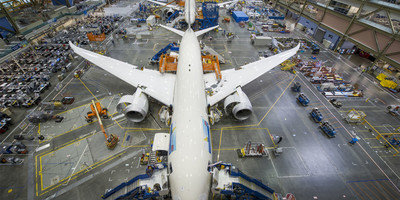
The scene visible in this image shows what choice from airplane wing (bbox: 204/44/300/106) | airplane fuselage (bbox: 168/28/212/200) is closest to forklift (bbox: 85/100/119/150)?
airplane fuselage (bbox: 168/28/212/200)

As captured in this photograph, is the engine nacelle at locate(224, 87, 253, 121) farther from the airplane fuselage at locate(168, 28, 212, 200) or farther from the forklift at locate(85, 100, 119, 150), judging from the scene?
the forklift at locate(85, 100, 119, 150)

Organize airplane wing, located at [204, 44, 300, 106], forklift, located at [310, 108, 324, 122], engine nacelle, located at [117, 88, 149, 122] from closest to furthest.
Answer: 1. engine nacelle, located at [117, 88, 149, 122]
2. airplane wing, located at [204, 44, 300, 106]
3. forklift, located at [310, 108, 324, 122]

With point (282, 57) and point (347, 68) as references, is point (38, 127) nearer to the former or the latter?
point (282, 57)

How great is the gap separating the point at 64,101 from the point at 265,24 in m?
52.0

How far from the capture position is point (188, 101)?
41.7 feet

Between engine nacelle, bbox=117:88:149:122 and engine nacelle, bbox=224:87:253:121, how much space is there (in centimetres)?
895

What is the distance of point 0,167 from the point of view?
47.9 feet

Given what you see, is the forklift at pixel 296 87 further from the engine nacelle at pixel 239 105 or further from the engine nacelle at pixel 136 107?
the engine nacelle at pixel 136 107

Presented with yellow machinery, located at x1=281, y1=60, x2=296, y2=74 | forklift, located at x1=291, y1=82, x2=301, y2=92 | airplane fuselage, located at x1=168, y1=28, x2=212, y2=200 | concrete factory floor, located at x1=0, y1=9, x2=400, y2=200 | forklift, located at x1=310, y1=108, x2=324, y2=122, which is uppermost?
airplane fuselage, located at x1=168, y1=28, x2=212, y2=200

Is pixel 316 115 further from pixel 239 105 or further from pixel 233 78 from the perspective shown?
pixel 233 78

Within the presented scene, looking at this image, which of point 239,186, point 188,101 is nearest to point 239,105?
point 188,101

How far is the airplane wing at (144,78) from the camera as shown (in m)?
18.1

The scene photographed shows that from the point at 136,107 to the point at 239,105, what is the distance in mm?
10869

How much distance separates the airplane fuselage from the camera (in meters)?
8.41
